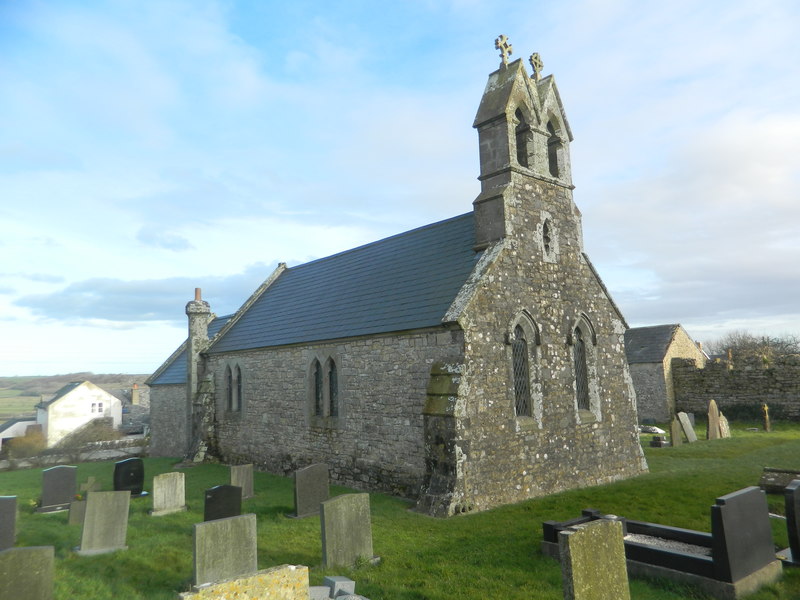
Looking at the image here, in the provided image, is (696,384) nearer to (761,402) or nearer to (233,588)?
(761,402)

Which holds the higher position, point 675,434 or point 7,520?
point 7,520

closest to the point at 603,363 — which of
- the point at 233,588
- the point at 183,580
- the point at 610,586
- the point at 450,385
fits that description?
the point at 450,385

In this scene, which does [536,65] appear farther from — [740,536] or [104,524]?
[104,524]

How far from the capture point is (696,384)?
94.2 ft

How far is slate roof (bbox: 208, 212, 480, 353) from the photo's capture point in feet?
44.8

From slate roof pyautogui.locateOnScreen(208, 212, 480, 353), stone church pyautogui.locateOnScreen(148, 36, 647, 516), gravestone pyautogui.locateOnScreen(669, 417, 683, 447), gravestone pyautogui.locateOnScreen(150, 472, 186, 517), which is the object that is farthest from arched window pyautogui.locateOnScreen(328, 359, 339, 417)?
gravestone pyautogui.locateOnScreen(669, 417, 683, 447)

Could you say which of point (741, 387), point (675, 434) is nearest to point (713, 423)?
point (675, 434)

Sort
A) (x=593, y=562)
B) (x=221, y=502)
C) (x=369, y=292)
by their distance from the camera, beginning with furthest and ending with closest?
(x=369, y=292) < (x=221, y=502) < (x=593, y=562)

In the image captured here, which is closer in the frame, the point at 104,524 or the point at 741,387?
the point at 104,524

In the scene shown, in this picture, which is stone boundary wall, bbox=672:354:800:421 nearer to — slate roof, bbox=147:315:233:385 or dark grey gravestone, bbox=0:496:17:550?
slate roof, bbox=147:315:233:385

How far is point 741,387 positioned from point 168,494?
26.6 metres

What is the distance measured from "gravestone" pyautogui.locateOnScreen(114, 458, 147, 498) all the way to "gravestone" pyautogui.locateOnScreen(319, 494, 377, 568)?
30.3 feet

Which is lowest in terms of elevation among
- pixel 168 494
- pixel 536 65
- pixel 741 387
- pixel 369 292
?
pixel 168 494

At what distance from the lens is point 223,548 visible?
7.34 metres
